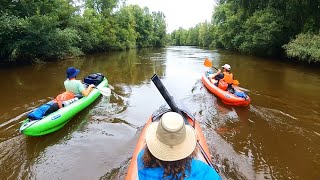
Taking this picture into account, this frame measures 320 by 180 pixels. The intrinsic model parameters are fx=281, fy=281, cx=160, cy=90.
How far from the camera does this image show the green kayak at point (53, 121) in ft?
16.8

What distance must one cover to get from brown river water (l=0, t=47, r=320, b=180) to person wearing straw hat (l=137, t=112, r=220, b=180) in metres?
2.45

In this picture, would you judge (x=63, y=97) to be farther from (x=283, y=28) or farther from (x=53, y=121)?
(x=283, y=28)

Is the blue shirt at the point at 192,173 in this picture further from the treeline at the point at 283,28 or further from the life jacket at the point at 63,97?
the treeline at the point at 283,28

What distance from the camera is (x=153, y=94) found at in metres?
9.38

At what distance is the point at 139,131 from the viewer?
6.02m

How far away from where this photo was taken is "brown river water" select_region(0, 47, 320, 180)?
4486 millimetres

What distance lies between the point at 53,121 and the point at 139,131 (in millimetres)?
1754

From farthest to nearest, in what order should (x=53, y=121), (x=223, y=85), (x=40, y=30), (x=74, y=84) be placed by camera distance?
1. (x=40, y=30)
2. (x=223, y=85)
3. (x=74, y=84)
4. (x=53, y=121)

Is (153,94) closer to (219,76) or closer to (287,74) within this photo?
(219,76)

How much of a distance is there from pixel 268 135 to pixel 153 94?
434 cm

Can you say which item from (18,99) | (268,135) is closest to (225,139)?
(268,135)

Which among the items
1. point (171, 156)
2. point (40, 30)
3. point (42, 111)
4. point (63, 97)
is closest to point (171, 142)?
point (171, 156)

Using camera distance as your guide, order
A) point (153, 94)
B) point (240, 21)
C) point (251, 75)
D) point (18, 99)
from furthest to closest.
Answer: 1. point (240, 21)
2. point (251, 75)
3. point (153, 94)
4. point (18, 99)

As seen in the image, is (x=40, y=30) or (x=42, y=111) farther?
(x=40, y=30)
